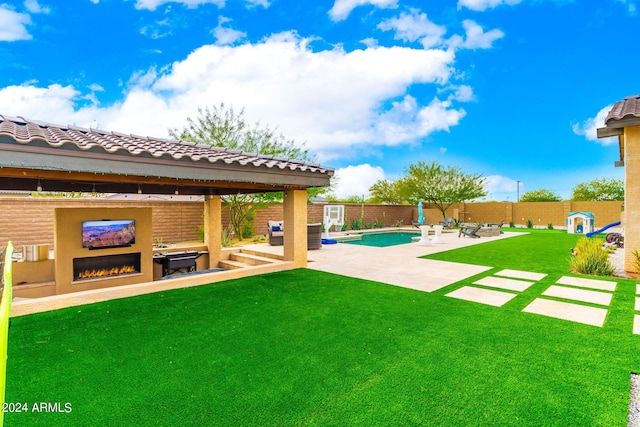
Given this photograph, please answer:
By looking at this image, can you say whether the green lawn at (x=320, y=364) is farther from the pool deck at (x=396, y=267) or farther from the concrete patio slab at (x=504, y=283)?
the pool deck at (x=396, y=267)

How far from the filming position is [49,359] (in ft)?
11.8

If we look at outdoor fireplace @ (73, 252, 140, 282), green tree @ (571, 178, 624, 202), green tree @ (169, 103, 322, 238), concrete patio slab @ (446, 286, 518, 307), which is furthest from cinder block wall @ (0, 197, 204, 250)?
green tree @ (571, 178, 624, 202)

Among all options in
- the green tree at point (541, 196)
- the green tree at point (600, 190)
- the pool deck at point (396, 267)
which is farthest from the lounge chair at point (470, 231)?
the green tree at point (541, 196)

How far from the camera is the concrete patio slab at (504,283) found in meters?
6.82

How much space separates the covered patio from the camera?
4426 millimetres

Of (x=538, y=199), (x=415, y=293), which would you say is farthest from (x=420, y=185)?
(x=538, y=199)

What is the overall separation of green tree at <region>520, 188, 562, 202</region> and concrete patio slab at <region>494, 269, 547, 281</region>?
46095 mm

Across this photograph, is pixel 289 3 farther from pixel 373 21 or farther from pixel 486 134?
pixel 486 134

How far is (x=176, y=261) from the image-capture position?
916cm

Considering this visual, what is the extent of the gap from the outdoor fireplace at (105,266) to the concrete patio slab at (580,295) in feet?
29.8

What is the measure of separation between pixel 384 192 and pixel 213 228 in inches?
1142

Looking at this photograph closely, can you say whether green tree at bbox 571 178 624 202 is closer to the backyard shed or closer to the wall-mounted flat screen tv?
the backyard shed

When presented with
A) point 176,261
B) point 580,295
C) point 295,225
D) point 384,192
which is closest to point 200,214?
point 176,261

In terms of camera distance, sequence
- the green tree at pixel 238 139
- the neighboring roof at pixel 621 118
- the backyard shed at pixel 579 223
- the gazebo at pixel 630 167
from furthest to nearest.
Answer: the backyard shed at pixel 579 223, the green tree at pixel 238 139, the gazebo at pixel 630 167, the neighboring roof at pixel 621 118
